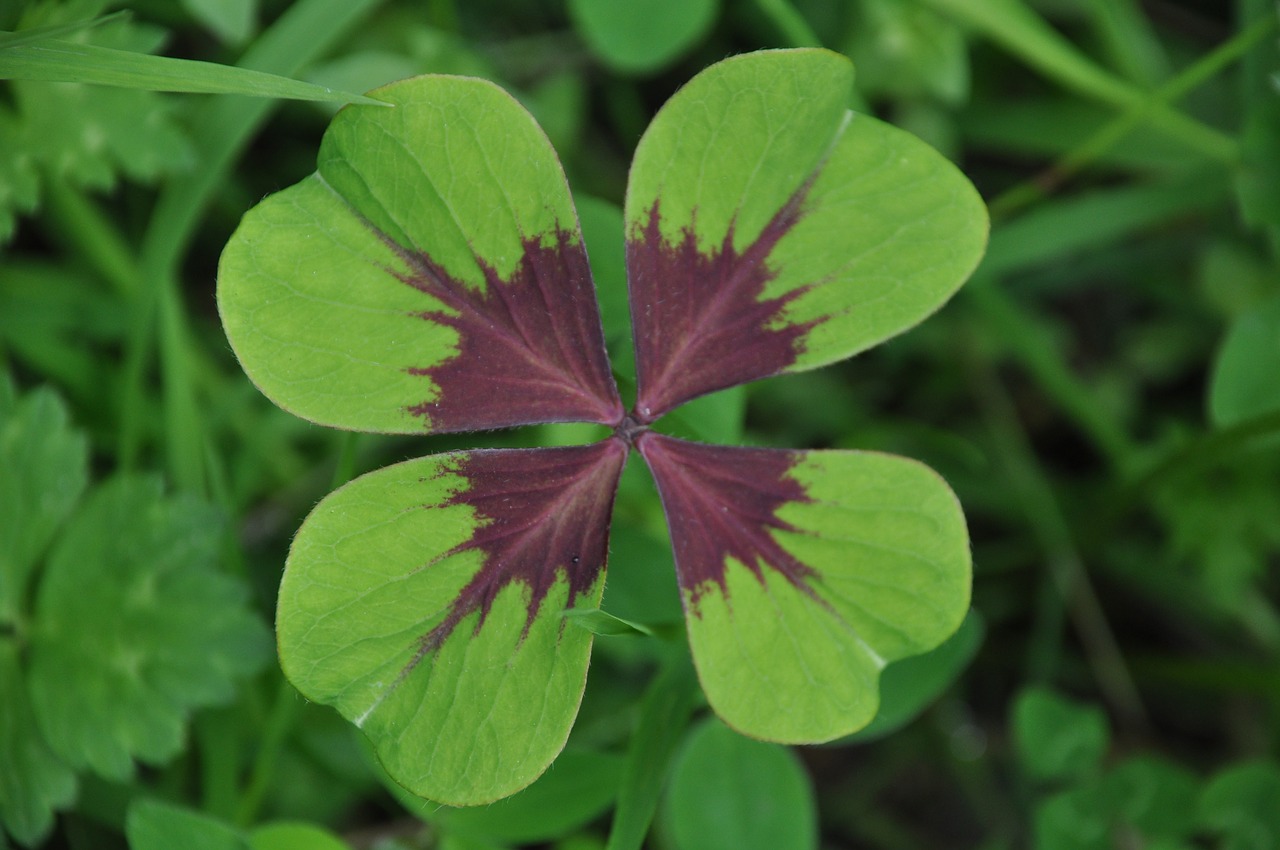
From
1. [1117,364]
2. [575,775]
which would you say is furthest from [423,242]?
[1117,364]

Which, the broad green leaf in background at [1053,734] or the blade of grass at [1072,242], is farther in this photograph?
the blade of grass at [1072,242]

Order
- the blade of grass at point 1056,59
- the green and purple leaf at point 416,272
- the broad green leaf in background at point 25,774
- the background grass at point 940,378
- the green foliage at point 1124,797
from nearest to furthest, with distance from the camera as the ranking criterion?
the green and purple leaf at point 416,272 < the broad green leaf in background at point 25,774 < the background grass at point 940,378 < the green foliage at point 1124,797 < the blade of grass at point 1056,59

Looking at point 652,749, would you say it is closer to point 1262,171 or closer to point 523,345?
point 523,345

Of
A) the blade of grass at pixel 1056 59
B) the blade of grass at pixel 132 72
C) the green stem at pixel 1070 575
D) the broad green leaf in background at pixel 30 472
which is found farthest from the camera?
the green stem at pixel 1070 575

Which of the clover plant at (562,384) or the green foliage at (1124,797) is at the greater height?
the clover plant at (562,384)

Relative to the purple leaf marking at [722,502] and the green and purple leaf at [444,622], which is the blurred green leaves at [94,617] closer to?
the green and purple leaf at [444,622]

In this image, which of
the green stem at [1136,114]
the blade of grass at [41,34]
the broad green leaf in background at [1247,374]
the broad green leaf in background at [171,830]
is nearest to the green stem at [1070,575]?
the green stem at [1136,114]

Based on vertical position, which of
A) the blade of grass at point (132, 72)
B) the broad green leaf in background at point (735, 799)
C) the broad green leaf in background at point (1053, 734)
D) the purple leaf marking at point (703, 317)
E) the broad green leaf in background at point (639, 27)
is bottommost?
the broad green leaf in background at point (1053, 734)

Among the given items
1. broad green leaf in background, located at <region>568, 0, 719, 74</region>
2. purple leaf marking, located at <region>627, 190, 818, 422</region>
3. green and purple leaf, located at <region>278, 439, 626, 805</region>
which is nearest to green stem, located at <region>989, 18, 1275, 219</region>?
broad green leaf in background, located at <region>568, 0, 719, 74</region>
